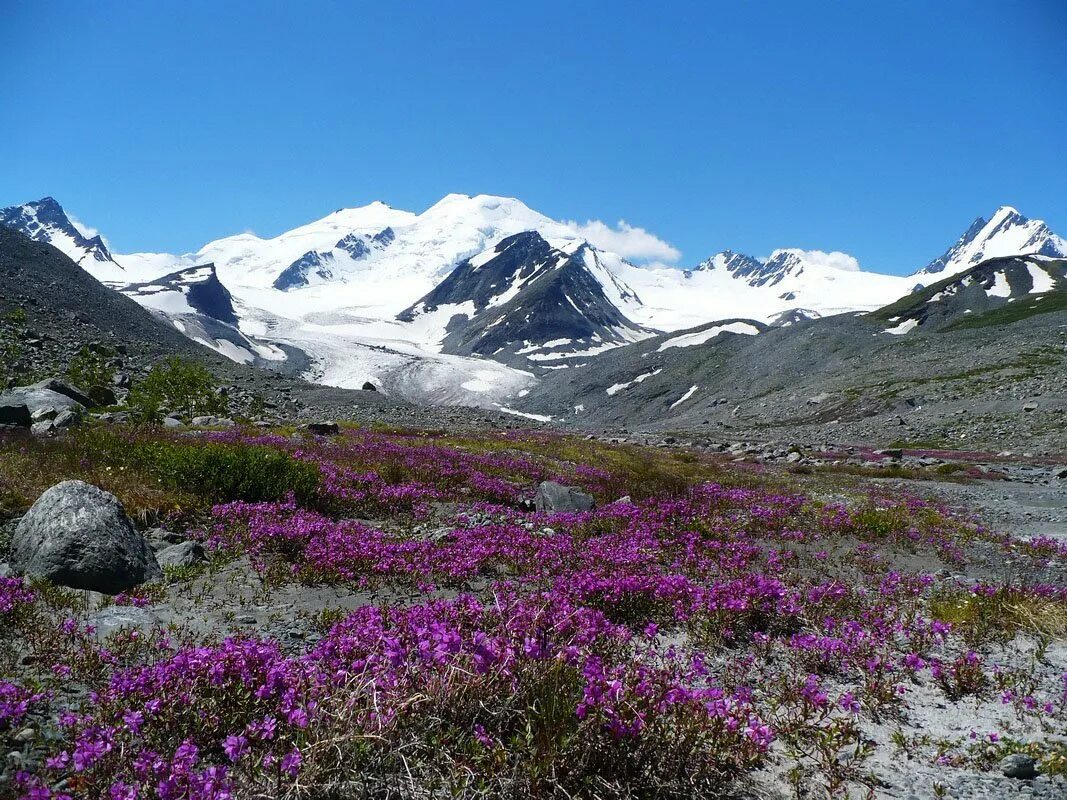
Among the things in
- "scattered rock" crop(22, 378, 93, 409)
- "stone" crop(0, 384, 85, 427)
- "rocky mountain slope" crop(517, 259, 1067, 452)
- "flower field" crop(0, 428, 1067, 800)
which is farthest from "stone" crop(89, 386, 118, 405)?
"rocky mountain slope" crop(517, 259, 1067, 452)

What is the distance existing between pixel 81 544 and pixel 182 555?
138 centimetres

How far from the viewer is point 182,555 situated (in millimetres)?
7836

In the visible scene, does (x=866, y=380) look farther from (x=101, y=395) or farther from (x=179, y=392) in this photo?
(x=101, y=395)

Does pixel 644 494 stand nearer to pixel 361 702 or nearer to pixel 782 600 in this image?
pixel 782 600

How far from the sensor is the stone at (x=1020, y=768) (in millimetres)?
3953

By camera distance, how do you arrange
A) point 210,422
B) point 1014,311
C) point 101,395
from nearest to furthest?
point 210,422 < point 101,395 < point 1014,311

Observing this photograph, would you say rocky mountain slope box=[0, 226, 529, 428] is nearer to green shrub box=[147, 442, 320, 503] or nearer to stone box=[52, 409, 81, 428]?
stone box=[52, 409, 81, 428]

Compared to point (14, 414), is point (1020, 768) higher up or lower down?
lower down

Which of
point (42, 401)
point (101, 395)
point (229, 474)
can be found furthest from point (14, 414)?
point (101, 395)

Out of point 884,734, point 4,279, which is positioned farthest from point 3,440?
point 4,279

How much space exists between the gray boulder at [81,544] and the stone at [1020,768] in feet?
29.0

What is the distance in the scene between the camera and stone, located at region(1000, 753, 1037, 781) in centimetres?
395

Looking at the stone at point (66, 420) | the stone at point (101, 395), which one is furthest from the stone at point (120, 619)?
the stone at point (101, 395)

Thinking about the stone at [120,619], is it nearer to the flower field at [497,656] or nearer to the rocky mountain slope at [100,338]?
the flower field at [497,656]
